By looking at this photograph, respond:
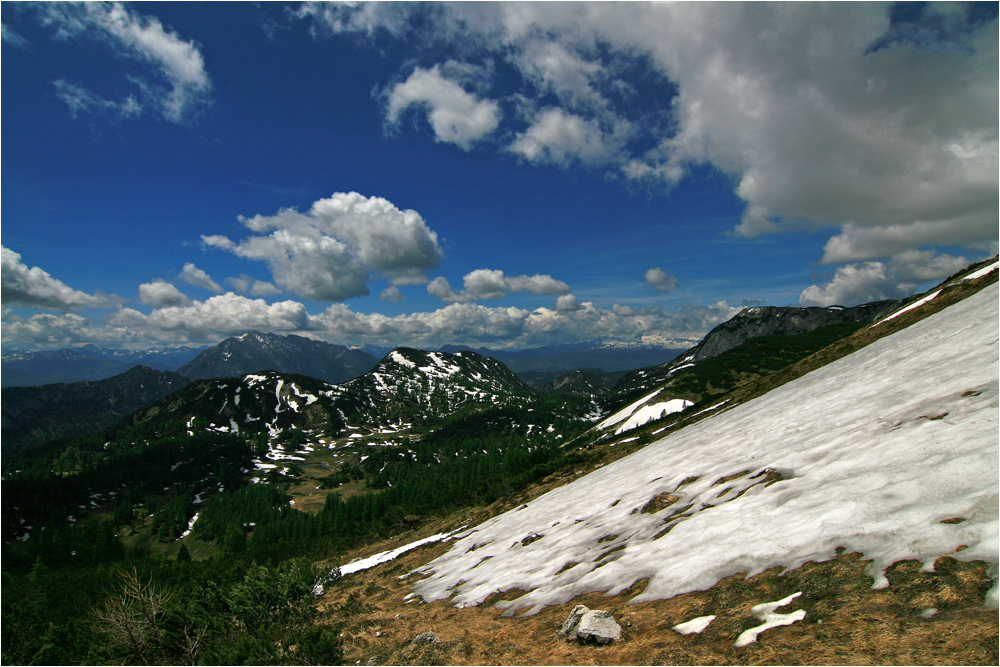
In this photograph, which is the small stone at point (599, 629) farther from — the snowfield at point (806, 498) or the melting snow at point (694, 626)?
the snowfield at point (806, 498)

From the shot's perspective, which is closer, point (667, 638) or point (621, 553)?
point (667, 638)

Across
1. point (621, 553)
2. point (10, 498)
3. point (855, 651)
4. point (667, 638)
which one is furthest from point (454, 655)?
point (10, 498)

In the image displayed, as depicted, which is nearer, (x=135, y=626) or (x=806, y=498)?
(x=806, y=498)

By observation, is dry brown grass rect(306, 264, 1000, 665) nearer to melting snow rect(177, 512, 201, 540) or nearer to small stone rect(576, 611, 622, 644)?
small stone rect(576, 611, 622, 644)

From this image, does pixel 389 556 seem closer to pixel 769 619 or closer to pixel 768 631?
pixel 769 619

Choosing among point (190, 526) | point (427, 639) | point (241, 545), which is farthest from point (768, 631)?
point (190, 526)

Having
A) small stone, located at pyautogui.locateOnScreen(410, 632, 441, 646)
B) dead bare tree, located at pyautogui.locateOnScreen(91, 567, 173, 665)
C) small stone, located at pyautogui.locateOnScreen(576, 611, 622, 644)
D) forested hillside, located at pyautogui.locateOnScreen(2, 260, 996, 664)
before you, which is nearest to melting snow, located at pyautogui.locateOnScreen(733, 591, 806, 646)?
small stone, located at pyautogui.locateOnScreen(576, 611, 622, 644)

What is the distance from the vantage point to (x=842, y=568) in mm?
9273

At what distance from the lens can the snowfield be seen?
10.0m

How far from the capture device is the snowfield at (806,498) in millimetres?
10031

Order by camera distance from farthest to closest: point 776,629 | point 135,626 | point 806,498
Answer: point 135,626 < point 806,498 < point 776,629

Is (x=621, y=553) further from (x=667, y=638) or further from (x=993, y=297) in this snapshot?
(x=993, y=297)

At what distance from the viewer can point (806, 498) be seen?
43.5 feet

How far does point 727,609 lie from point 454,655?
8.16 metres
